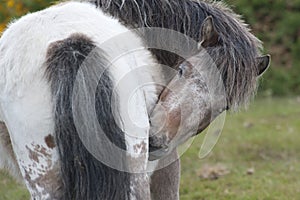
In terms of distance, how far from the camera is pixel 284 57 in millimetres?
11023

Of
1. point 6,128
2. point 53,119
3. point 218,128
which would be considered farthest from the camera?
point 218,128

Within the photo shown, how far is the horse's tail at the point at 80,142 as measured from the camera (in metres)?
2.25

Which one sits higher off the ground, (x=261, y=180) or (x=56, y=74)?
(x=56, y=74)

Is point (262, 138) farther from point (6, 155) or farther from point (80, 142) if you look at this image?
point (80, 142)

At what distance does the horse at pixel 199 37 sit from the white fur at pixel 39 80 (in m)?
0.45

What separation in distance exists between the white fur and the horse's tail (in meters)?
0.04

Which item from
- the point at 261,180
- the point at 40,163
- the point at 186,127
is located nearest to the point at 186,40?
the point at 186,127

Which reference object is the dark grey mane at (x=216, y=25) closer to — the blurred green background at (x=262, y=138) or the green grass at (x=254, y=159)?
the blurred green background at (x=262, y=138)

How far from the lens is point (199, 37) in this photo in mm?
3045

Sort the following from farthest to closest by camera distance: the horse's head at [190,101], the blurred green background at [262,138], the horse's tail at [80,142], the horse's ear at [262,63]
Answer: the blurred green background at [262,138]
the horse's ear at [262,63]
the horse's head at [190,101]
the horse's tail at [80,142]

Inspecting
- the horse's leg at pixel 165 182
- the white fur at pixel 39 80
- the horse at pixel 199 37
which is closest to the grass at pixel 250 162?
the horse's leg at pixel 165 182

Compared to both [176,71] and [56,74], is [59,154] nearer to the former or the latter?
[56,74]

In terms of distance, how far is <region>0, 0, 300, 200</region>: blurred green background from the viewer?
16.6 feet

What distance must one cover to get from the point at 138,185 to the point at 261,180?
10.6ft
